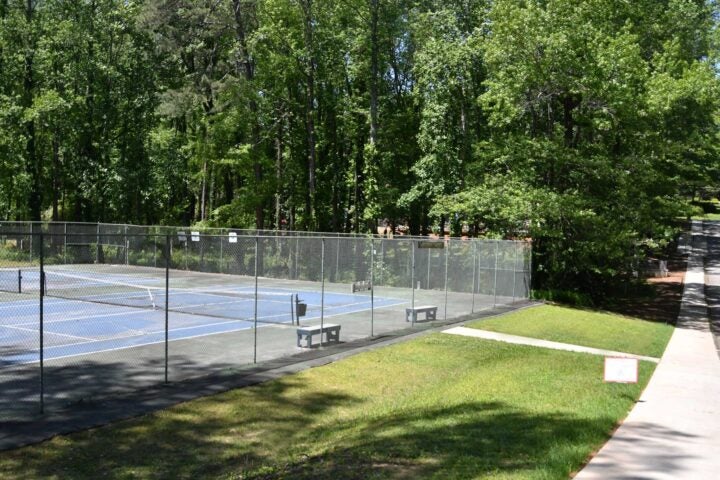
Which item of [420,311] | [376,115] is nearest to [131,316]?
[420,311]

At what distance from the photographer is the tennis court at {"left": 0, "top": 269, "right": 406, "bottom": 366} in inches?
603

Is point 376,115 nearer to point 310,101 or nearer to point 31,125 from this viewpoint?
point 310,101

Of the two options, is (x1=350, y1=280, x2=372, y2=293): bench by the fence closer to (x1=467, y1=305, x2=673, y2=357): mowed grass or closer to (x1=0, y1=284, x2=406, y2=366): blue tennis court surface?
(x1=0, y1=284, x2=406, y2=366): blue tennis court surface

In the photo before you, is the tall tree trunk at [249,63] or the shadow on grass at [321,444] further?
the tall tree trunk at [249,63]

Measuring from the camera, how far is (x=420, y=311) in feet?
67.7

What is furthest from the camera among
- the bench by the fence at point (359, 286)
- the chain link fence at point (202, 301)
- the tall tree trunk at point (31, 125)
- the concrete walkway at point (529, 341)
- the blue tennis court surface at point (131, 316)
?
the tall tree trunk at point (31, 125)

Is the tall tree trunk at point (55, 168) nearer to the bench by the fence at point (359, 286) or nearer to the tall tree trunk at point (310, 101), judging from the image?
the tall tree trunk at point (310, 101)

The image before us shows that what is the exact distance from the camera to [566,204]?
27609 millimetres

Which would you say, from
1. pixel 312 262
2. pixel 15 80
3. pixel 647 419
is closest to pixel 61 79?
pixel 15 80

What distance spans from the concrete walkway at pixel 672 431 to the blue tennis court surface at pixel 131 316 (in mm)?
10083

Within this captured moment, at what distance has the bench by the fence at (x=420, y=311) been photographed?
65.9 ft

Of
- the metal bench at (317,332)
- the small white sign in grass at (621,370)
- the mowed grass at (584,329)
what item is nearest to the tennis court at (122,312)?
the metal bench at (317,332)

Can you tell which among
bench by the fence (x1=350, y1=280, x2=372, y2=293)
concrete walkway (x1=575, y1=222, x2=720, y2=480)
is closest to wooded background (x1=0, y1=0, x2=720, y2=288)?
bench by the fence (x1=350, y1=280, x2=372, y2=293)

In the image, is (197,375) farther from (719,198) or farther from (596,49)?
(719,198)
